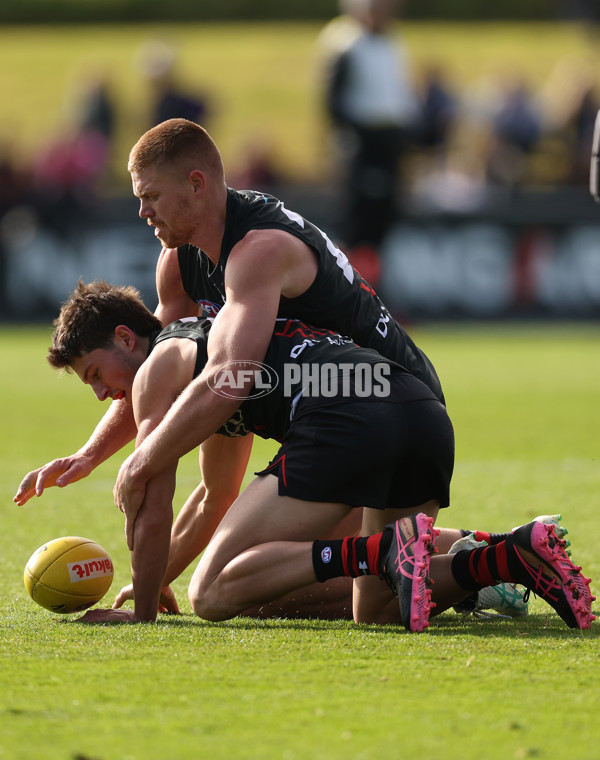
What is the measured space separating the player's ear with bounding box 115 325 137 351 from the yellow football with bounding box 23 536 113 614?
757mm

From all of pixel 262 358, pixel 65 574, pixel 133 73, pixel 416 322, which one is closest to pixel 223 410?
pixel 262 358

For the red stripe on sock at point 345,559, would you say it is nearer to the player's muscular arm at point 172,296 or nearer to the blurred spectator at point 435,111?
the player's muscular arm at point 172,296

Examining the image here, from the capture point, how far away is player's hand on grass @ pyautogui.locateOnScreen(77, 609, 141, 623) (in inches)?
174

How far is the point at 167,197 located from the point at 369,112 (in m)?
9.08

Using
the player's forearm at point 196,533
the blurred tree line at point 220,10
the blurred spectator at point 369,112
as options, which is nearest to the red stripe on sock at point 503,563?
the player's forearm at point 196,533

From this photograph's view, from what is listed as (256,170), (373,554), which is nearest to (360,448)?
(373,554)

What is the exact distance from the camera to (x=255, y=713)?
320 cm

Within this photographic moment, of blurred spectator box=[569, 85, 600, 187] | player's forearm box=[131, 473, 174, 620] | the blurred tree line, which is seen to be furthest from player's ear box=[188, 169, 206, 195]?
the blurred tree line

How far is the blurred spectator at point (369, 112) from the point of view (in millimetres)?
13297

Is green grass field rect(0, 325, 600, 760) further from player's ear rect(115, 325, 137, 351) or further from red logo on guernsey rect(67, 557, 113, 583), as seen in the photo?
player's ear rect(115, 325, 137, 351)

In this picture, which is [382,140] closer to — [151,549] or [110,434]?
[110,434]

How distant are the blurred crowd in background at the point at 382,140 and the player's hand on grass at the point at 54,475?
9.25 meters

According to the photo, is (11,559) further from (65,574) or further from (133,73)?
(133,73)

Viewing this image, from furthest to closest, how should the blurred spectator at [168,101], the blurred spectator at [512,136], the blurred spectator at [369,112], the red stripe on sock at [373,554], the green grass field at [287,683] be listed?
the blurred spectator at [512,136] → the blurred spectator at [168,101] → the blurred spectator at [369,112] → the red stripe on sock at [373,554] → the green grass field at [287,683]
